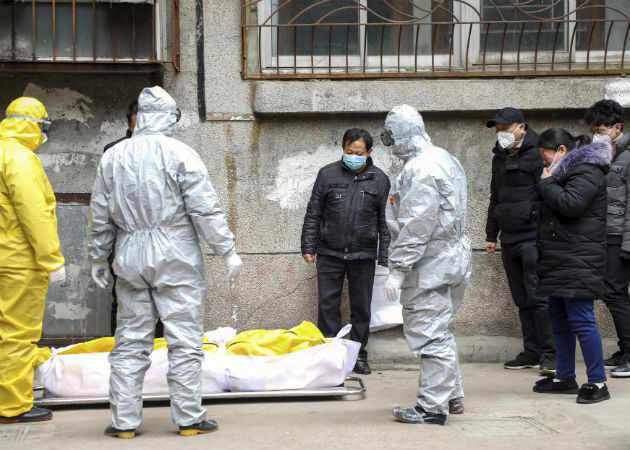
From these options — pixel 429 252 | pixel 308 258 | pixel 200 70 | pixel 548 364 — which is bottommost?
pixel 548 364

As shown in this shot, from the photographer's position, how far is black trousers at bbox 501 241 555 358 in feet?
20.6

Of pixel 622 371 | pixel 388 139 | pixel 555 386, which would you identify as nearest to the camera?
pixel 388 139

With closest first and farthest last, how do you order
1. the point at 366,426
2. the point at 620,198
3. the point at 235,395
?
the point at 366,426, the point at 235,395, the point at 620,198

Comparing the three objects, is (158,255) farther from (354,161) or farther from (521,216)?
(521,216)

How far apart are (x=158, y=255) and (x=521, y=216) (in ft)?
9.28

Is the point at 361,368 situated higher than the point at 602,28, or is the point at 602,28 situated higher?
the point at 602,28

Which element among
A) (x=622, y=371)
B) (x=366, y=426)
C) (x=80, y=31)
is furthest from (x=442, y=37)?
(x=366, y=426)

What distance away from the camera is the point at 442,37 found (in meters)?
7.04

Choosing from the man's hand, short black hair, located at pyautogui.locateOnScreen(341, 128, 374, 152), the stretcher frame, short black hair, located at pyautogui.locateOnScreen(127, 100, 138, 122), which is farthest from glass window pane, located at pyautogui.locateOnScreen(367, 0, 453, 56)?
the stretcher frame

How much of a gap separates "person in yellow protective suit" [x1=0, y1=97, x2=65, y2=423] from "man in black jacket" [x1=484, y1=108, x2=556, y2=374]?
3.06 metres

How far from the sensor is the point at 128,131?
20.9 ft

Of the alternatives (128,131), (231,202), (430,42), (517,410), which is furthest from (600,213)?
(128,131)

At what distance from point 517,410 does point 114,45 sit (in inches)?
148

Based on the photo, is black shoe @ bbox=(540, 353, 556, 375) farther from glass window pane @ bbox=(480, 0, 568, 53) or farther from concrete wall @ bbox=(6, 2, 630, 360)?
glass window pane @ bbox=(480, 0, 568, 53)
